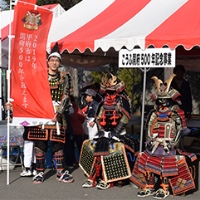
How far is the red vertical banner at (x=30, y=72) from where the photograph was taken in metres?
5.64

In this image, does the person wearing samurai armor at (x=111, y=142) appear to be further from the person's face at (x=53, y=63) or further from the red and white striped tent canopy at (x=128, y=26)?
the person's face at (x=53, y=63)

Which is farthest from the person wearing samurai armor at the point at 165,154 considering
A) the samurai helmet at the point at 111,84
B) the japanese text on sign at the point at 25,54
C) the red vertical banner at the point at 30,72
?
the japanese text on sign at the point at 25,54

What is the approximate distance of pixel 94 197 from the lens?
213 inches

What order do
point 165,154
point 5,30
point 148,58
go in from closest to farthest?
1. point 165,154
2. point 148,58
3. point 5,30

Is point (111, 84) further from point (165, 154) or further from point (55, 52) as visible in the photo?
point (165, 154)

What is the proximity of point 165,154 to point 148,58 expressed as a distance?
4.06 ft

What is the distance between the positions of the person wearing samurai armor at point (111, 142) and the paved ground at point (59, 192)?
154mm

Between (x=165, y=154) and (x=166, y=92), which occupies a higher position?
(x=166, y=92)

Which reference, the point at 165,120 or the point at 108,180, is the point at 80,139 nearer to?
the point at 108,180

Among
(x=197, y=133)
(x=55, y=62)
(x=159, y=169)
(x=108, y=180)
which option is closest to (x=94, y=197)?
(x=108, y=180)

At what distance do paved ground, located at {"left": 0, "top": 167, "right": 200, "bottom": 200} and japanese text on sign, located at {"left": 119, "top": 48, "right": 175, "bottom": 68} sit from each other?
5.50 feet

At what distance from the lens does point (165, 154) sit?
528cm

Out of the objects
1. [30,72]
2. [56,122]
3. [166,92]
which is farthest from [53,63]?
[166,92]

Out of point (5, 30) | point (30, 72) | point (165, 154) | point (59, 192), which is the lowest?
point (59, 192)
